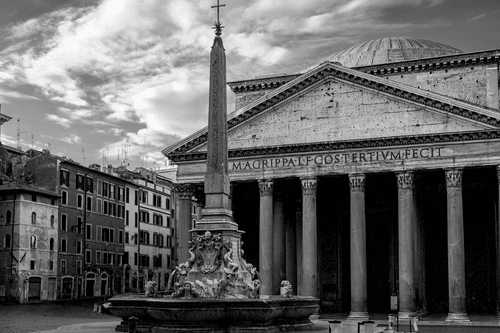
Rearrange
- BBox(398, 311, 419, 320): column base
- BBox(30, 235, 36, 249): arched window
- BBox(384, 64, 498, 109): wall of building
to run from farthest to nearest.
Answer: BBox(30, 235, 36, 249): arched window, BBox(384, 64, 498, 109): wall of building, BBox(398, 311, 419, 320): column base

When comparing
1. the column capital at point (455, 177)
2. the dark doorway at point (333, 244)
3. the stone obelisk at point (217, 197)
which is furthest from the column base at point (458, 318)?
the stone obelisk at point (217, 197)

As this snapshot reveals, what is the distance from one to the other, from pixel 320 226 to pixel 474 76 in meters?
12.2

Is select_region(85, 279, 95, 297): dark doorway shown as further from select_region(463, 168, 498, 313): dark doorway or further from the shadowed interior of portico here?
select_region(463, 168, 498, 313): dark doorway

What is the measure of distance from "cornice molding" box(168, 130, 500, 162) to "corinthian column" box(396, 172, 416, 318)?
1.63 meters

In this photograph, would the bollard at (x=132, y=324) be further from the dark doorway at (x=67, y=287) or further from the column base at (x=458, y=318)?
the dark doorway at (x=67, y=287)

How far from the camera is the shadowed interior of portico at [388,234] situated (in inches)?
1526

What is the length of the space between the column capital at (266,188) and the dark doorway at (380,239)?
275 inches

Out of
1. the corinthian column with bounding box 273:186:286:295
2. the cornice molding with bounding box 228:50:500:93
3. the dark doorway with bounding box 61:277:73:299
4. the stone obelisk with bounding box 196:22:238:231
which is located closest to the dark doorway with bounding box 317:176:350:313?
the corinthian column with bounding box 273:186:286:295

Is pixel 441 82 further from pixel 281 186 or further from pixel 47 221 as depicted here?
pixel 47 221

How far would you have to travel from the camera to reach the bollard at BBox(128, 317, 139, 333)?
14189 millimetres

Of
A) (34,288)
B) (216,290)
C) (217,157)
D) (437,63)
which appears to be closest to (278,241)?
(437,63)

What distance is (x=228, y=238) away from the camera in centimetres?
1622

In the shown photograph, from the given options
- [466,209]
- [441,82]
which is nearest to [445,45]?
[441,82]

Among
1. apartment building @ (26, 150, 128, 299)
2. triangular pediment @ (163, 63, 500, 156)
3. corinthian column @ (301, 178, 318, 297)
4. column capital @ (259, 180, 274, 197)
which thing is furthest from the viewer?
apartment building @ (26, 150, 128, 299)
